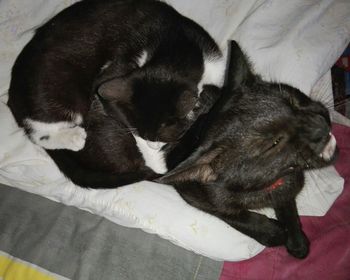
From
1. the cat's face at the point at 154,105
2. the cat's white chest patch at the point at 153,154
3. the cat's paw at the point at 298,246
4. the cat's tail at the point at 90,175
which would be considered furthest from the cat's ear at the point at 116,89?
the cat's paw at the point at 298,246

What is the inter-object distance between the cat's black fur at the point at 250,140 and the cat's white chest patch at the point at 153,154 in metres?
0.14

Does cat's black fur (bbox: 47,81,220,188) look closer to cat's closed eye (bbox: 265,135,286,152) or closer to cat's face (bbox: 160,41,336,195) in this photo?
cat's face (bbox: 160,41,336,195)

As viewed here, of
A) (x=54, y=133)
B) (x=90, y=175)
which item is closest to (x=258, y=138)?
(x=90, y=175)

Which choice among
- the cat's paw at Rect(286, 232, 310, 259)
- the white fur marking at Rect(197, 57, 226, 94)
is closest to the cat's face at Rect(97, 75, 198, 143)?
the white fur marking at Rect(197, 57, 226, 94)

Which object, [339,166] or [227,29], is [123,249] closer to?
[339,166]

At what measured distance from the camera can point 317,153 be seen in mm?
1279

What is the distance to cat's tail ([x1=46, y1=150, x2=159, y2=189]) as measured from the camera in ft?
5.33

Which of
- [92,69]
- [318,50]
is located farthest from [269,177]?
[92,69]

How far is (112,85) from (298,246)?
1.08 m

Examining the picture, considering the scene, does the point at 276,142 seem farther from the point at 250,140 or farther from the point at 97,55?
the point at 97,55

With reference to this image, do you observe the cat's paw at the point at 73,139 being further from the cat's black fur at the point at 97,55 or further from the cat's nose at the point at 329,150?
the cat's nose at the point at 329,150

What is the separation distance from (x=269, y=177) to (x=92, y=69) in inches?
42.3

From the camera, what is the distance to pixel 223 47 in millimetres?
2115

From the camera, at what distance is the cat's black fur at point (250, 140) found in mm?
1231
